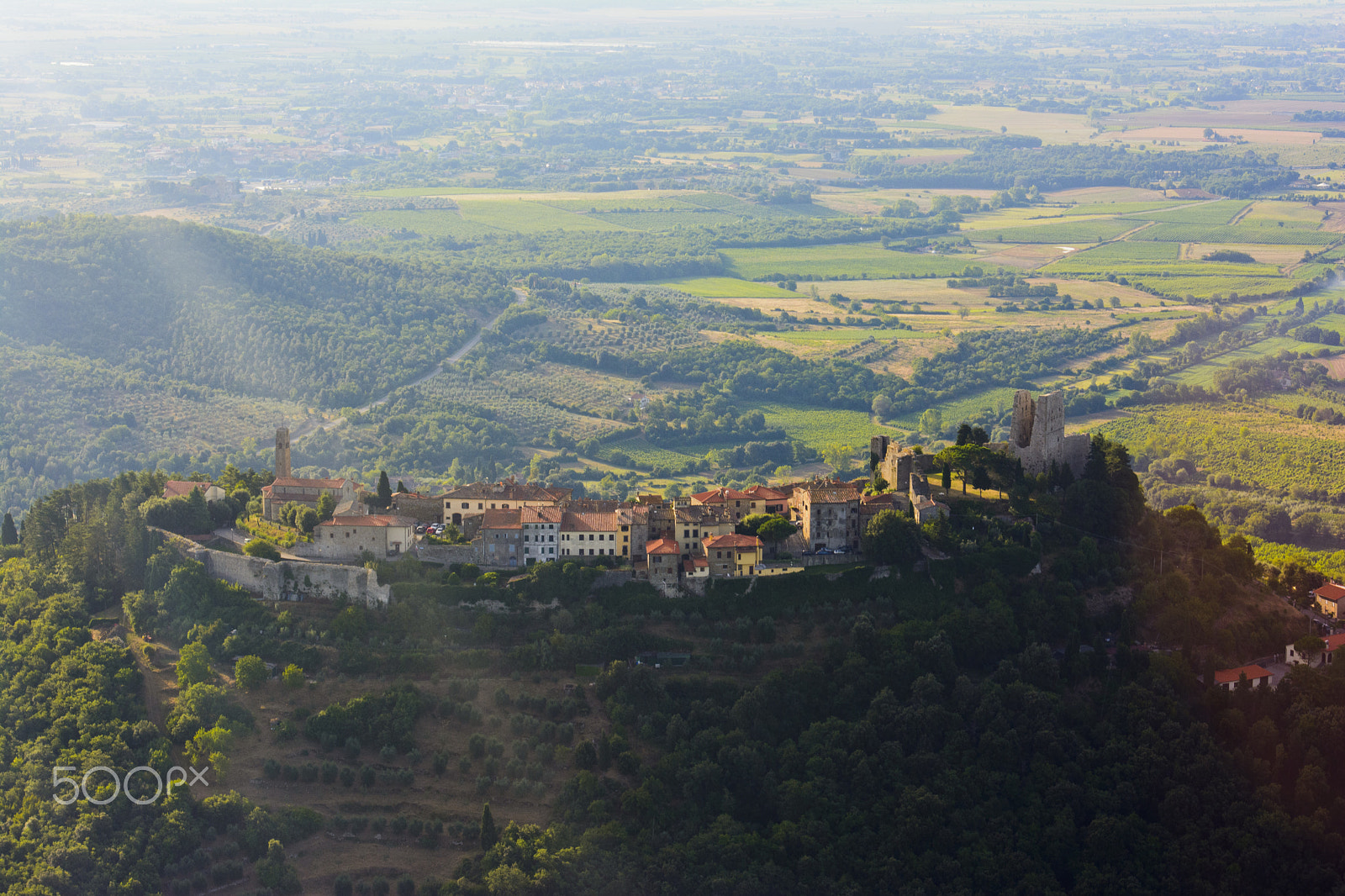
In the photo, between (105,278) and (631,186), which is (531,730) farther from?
(631,186)

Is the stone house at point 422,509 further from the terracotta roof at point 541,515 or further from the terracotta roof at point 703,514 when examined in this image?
the terracotta roof at point 703,514

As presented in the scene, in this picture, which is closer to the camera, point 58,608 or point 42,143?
point 58,608

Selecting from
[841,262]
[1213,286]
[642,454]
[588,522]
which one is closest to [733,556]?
[588,522]

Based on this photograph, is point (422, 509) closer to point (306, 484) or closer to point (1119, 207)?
point (306, 484)

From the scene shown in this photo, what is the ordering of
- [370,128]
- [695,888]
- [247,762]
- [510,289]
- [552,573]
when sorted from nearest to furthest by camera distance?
[695,888], [247,762], [552,573], [510,289], [370,128]

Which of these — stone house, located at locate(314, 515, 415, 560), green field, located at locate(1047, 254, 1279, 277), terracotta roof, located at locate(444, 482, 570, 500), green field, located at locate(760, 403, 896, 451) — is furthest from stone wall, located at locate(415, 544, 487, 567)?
green field, located at locate(1047, 254, 1279, 277)

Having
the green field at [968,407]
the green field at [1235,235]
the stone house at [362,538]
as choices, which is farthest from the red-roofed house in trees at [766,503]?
the green field at [1235,235]

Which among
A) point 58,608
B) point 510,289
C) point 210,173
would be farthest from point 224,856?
point 210,173
